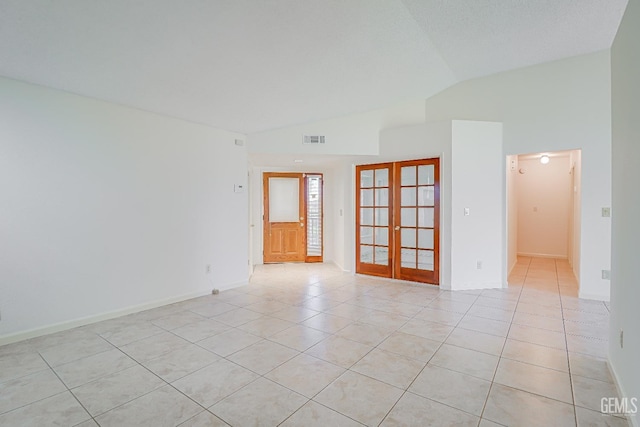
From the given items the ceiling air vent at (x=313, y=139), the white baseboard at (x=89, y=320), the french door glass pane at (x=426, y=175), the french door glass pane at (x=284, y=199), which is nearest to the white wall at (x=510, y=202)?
the french door glass pane at (x=426, y=175)

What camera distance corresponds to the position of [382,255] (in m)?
5.88

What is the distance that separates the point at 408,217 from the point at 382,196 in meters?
0.61

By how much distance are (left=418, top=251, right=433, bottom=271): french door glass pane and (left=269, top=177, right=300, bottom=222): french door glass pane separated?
321 centimetres

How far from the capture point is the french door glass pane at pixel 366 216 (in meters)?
6.02

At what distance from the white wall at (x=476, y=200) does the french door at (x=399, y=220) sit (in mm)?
309

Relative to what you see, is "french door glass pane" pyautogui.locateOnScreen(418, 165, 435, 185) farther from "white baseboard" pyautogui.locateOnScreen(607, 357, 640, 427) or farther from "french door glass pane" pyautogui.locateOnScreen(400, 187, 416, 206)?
"white baseboard" pyautogui.locateOnScreen(607, 357, 640, 427)

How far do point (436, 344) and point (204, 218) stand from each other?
3560mm

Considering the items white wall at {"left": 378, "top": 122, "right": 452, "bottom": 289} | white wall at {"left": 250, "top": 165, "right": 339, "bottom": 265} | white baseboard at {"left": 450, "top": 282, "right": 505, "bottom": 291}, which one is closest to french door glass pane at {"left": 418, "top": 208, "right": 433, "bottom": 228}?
white wall at {"left": 378, "top": 122, "right": 452, "bottom": 289}

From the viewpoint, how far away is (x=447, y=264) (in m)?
5.07

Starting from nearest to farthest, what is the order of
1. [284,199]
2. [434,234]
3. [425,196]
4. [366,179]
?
1. [434,234]
2. [425,196]
3. [366,179]
4. [284,199]

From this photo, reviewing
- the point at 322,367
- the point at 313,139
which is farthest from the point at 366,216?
the point at 322,367

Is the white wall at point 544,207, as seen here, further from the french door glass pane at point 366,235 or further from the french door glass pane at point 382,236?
the french door glass pane at point 366,235

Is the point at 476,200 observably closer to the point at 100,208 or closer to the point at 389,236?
the point at 389,236

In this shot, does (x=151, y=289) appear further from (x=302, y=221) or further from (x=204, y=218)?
(x=302, y=221)
